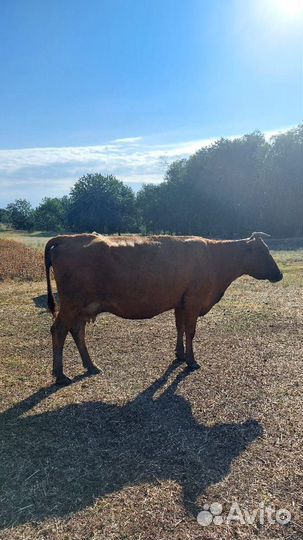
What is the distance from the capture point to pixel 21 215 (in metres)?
110

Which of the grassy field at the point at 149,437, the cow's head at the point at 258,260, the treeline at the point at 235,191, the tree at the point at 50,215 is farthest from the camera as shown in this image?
the tree at the point at 50,215

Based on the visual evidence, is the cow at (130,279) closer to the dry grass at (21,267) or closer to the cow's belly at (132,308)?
the cow's belly at (132,308)

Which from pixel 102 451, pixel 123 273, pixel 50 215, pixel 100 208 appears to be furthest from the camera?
pixel 50 215

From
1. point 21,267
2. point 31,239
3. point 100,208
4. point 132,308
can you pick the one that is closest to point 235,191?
point 31,239

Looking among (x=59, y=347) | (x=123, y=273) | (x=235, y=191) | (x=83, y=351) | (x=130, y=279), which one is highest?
(x=235, y=191)

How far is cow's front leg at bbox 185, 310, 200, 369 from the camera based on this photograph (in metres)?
6.95

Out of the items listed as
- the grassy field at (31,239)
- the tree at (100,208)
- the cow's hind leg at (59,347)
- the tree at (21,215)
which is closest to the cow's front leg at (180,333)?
the cow's hind leg at (59,347)

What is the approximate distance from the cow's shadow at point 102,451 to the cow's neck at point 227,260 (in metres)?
2.51

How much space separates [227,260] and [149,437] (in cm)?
377

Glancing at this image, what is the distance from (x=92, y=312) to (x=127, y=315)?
583 mm

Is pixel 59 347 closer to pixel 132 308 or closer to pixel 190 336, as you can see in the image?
pixel 132 308

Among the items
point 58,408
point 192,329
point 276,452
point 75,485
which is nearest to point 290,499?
point 276,452

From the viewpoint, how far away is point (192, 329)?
23.1 feet

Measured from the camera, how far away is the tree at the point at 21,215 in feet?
332
